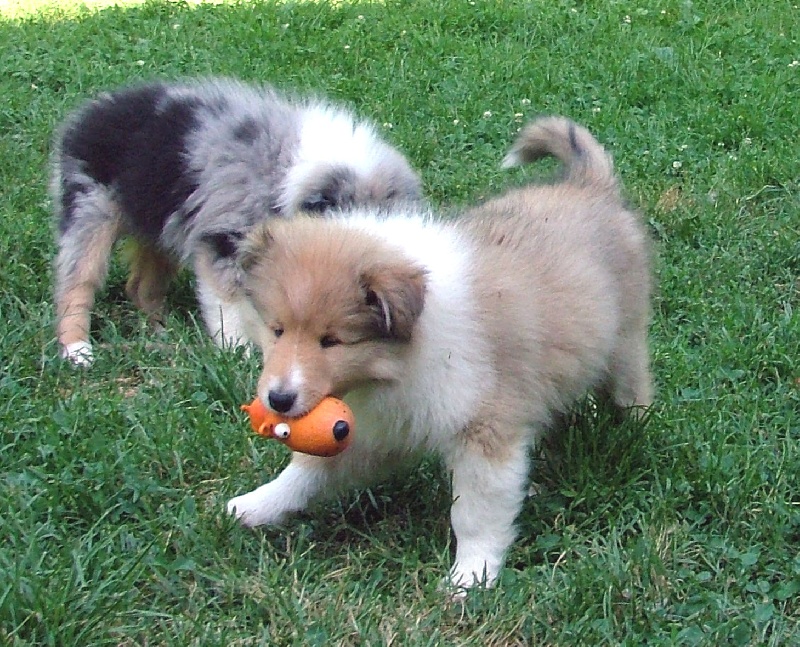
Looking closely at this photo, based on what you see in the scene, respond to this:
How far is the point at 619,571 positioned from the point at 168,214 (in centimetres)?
281

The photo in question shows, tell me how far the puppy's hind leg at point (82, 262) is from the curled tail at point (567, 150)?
1945 mm

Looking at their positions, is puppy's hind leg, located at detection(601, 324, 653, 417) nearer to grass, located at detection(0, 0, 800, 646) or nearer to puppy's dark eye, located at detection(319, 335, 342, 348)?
grass, located at detection(0, 0, 800, 646)

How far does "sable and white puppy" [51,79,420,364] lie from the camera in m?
4.39

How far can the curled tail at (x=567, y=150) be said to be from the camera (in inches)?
152

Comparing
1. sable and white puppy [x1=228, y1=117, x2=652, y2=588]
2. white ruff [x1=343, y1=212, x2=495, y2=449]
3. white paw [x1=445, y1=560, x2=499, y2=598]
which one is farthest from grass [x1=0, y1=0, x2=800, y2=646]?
white ruff [x1=343, y1=212, x2=495, y2=449]

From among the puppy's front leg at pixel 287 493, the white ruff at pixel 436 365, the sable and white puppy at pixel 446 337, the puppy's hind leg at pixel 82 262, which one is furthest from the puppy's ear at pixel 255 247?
the puppy's hind leg at pixel 82 262

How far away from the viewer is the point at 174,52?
7.53 metres

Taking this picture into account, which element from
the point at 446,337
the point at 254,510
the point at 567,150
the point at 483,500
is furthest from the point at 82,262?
the point at 483,500

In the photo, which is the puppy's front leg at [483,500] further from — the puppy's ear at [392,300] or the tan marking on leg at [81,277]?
the tan marking on leg at [81,277]

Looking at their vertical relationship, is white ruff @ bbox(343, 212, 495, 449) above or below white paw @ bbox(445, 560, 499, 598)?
above

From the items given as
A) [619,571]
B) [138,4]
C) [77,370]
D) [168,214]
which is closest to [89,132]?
[168,214]

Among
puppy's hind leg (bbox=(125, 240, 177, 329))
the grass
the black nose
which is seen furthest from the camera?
puppy's hind leg (bbox=(125, 240, 177, 329))

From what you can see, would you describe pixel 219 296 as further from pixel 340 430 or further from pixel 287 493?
pixel 340 430

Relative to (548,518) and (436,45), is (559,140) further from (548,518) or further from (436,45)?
(436,45)
